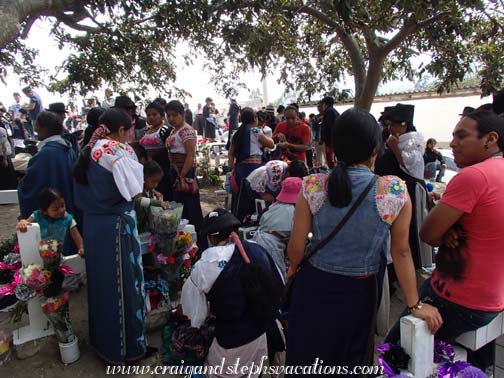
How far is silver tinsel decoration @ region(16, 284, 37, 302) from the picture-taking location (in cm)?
268

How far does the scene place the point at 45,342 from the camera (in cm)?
308

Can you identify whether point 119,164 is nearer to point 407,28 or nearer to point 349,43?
point 349,43

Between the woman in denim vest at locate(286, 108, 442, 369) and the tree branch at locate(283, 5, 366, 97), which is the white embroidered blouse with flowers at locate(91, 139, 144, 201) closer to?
the woman in denim vest at locate(286, 108, 442, 369)

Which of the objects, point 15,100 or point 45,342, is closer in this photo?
point 45,342

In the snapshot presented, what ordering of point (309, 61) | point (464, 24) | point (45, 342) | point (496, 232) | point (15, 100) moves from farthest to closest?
point (15, 100) < point (309, 61) < point (464, 24) < point (45, 342) < point (496, 232)

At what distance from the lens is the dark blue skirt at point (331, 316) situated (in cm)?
171

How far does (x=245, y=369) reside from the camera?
2100 mm

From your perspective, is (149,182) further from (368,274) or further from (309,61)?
(309,61)

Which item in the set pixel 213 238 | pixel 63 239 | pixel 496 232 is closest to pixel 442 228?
pixel 496 232

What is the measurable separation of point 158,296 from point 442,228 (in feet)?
8.00

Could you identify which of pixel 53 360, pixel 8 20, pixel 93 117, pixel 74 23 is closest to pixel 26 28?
pixel 74 23

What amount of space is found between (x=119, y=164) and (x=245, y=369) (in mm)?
1402

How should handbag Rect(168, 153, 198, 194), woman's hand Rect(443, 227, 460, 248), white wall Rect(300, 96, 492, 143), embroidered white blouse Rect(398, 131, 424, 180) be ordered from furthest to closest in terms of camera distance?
white wall Rect(300, 96, 492, 143)
handbag Rect(168, 153, 198, 194)
embroidered white blouse Rect(398, 131, 424, 180)
woman's hand Rect(443, 227, 460, 248)

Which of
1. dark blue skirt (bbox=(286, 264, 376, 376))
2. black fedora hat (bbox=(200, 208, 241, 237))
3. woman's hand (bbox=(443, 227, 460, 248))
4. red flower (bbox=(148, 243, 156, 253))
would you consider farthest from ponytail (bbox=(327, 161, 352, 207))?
red flower (bbox=(148, 243, 156, 253))
